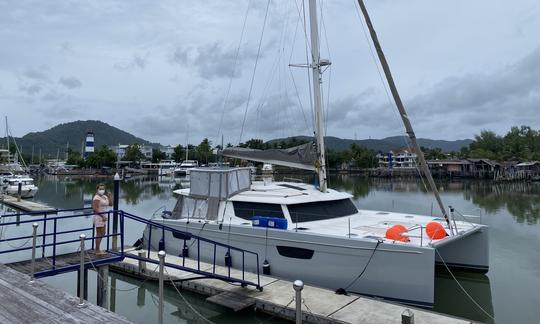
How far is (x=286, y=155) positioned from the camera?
43.4 feet

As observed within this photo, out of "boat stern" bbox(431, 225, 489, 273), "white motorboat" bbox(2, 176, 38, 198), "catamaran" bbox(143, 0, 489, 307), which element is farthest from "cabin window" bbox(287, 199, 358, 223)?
"white motorboat" bbox(2, 176, 38, 198)

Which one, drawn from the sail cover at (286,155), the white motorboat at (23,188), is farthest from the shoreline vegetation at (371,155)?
the sail cover at (286,155)

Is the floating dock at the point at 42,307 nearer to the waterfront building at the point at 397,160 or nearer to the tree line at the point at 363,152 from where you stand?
the tree line at the point at 363,152

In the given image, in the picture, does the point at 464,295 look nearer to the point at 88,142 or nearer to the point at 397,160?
the point at 397,160

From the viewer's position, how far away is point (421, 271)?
7.93 m

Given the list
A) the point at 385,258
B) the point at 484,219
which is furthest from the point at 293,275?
the point at 484,219

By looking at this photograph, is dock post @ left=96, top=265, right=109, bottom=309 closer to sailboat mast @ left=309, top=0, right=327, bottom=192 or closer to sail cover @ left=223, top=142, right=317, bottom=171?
sail cover @ left=223, top=142, right=317, bottom=171

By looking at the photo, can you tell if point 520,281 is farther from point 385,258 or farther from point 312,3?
point 312,3

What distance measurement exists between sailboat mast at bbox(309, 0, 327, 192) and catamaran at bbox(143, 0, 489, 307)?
3cm

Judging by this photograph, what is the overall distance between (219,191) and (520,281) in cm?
954

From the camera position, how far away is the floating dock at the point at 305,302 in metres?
7.05

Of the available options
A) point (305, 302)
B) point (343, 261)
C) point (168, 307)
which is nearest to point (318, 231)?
point (343, 261)

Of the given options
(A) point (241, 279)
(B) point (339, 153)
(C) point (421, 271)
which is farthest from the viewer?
(B) point (339, 153)

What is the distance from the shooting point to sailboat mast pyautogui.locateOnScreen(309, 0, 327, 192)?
12492 mm
